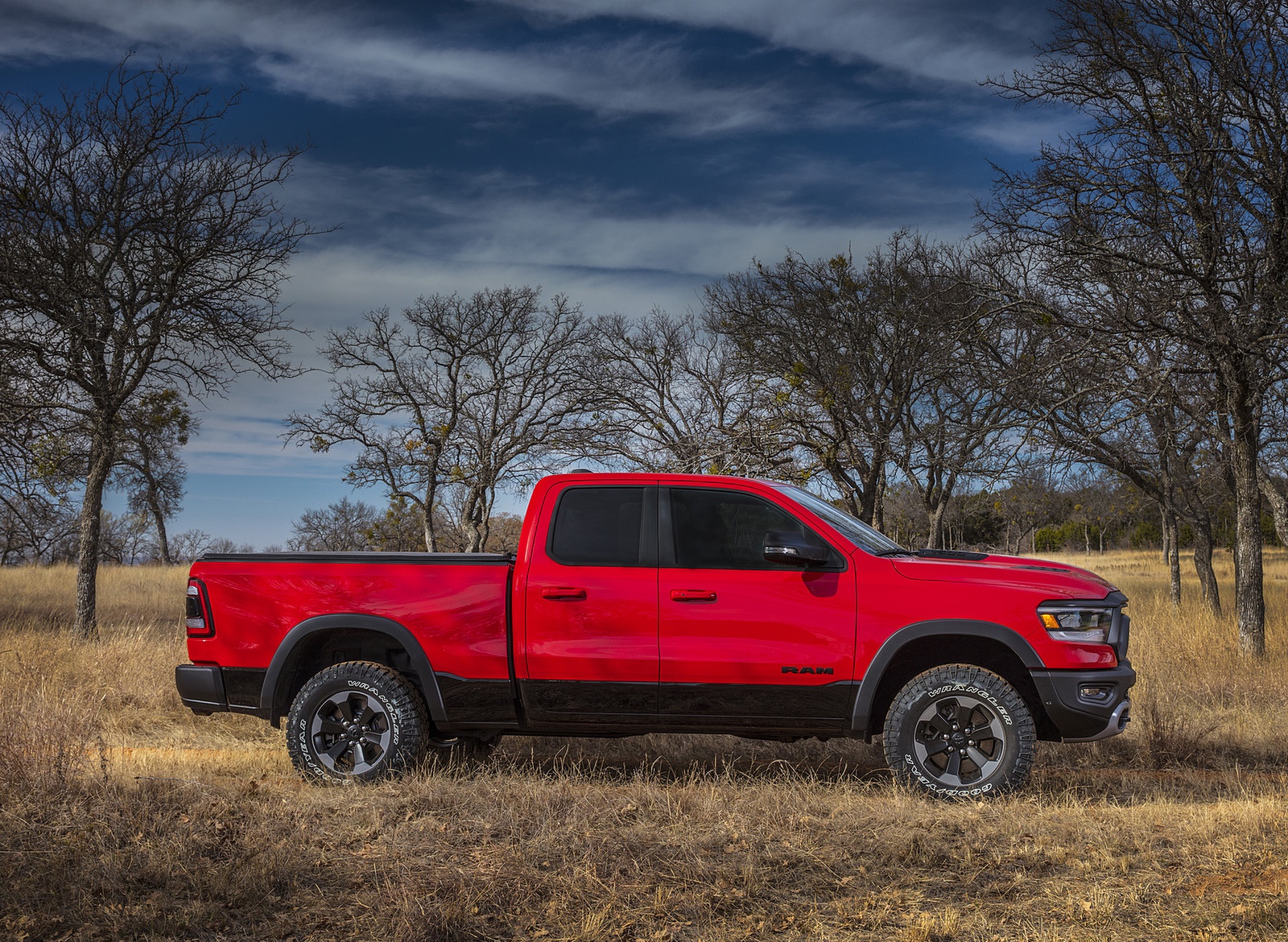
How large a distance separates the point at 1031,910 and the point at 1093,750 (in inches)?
157

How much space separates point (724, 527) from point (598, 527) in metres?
0.83

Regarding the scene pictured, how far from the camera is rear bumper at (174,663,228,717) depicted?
635cm

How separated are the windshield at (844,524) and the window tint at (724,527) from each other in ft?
0.61

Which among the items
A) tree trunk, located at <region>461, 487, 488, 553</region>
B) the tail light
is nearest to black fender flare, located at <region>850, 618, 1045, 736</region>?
the tail light

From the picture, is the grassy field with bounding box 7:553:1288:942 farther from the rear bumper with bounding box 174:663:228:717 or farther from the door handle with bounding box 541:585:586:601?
the door handle with bounding box 541:585:586:601

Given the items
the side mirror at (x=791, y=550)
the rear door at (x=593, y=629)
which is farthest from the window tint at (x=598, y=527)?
the side mirror at (x=791, y=550)

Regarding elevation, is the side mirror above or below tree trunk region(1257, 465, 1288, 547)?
below

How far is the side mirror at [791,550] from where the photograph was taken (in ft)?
18.5

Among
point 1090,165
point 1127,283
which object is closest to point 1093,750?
point 1127,283

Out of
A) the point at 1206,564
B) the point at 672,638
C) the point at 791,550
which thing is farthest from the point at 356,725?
the point at 1206,564

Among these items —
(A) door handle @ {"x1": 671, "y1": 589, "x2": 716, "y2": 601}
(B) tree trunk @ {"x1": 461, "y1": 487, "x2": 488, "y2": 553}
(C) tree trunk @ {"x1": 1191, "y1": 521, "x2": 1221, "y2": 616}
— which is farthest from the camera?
(B) tree trunk @ {"x1": 461, "y1": 487, "x2": 488, "y2": 553}

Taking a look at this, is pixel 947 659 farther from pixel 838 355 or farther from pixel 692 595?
pixel 838 355

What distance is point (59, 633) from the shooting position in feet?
43.9

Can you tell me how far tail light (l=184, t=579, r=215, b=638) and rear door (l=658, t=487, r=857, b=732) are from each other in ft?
10.2
